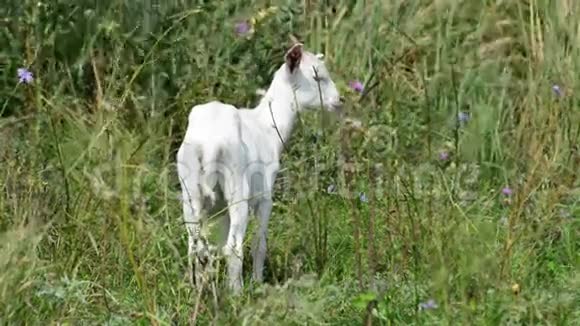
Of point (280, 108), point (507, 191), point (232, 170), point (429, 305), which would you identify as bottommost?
point (429, 305)

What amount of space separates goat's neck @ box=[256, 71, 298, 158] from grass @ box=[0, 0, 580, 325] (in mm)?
134

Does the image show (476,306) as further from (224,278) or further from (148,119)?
(148,119)

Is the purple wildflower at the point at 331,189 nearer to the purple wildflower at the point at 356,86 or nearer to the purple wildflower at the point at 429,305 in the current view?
the purple wildflower at the point at 356,86

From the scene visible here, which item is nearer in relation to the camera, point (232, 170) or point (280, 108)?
point (232, 170)

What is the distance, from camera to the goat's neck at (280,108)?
15.2 ft

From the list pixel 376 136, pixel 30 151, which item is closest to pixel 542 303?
pixel 376 136

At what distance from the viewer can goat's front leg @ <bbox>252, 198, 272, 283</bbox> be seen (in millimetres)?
4367

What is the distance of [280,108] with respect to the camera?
15.4 ft

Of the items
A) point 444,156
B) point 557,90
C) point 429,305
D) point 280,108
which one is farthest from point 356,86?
point 429,305

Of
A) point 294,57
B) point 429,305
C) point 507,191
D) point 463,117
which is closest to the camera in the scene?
point 429,305

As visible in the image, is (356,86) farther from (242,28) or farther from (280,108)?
(280,108)

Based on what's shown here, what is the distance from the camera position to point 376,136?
400 centimetres

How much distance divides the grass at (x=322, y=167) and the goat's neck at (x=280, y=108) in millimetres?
134

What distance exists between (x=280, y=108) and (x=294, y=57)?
184mm
